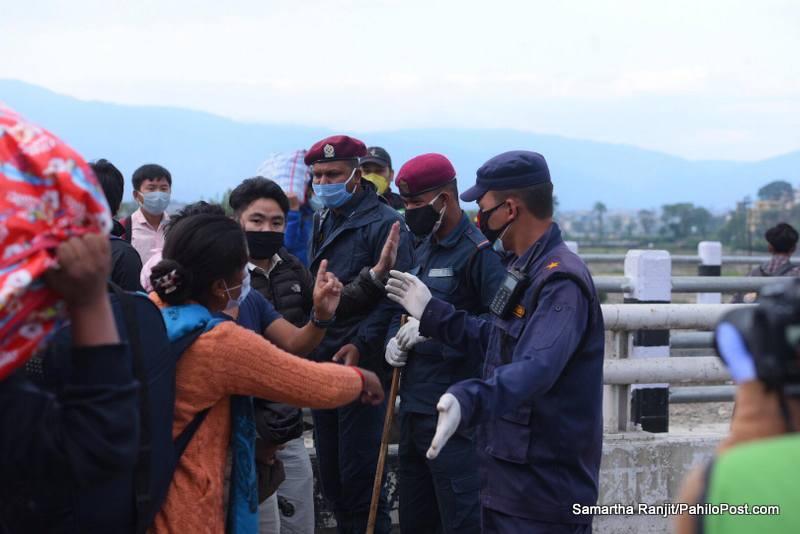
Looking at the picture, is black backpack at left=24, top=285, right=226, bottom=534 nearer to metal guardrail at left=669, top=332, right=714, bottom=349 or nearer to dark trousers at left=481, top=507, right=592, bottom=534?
dark trousers at left=481, top=507, right=592, bottom=534

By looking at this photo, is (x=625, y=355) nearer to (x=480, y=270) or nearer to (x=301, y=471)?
(x=480, y=270)

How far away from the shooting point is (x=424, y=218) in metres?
5.00

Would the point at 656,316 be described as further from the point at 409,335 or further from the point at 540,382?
the point at 540,382

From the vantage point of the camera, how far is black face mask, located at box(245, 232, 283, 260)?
15.9ft

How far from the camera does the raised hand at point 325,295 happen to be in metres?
3.89

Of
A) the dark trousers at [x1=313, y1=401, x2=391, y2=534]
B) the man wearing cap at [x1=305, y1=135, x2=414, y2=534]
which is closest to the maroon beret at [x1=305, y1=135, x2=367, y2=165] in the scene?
the man wearing cap at [x1=305, y1=135, x2=414, y2=534]

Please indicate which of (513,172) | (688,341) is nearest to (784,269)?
(688,341)

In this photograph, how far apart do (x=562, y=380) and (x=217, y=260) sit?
Answer: 135 centimetres

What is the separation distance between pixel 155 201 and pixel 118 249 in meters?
2.88

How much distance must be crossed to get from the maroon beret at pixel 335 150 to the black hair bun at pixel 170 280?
2.61m

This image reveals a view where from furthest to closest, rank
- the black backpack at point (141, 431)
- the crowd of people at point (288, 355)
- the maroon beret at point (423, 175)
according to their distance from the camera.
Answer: the maroon beret at point (423, 175) < the black backpack at point (141, 431) < the crowd of people at point (288, 355)

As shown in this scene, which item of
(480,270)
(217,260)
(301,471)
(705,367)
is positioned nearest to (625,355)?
(705,367)

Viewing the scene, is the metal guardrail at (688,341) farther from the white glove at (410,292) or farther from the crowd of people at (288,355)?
the white glove at (410,292)

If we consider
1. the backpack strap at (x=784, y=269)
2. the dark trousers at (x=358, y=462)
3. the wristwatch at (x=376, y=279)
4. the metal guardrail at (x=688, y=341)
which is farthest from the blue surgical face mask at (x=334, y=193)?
the backpack strap at (x=784, y=269)
